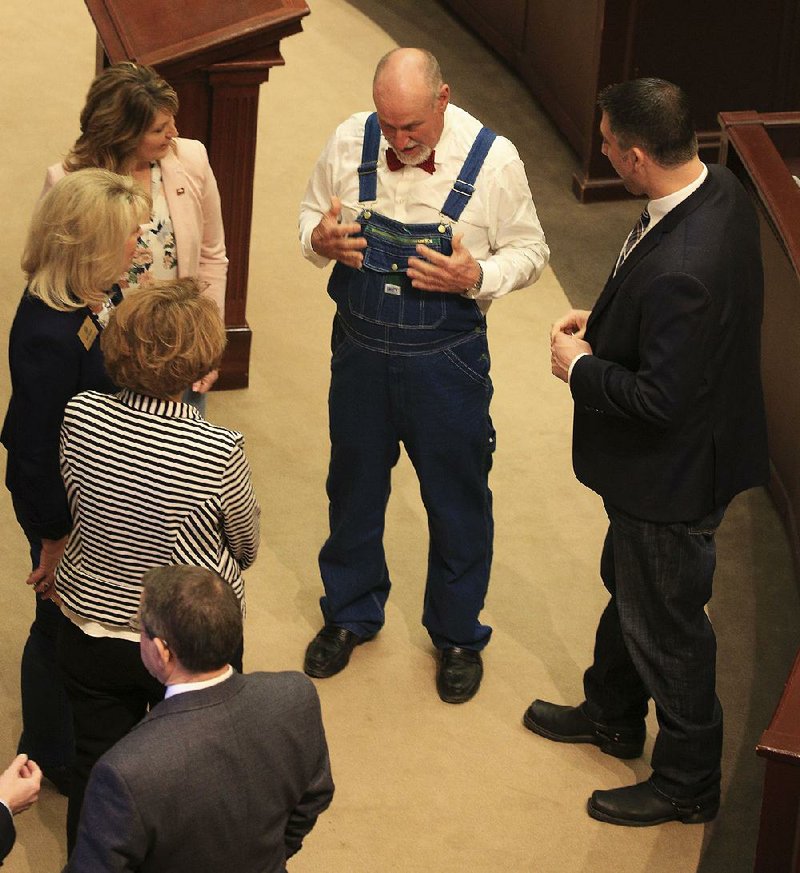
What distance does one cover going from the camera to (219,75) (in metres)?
4.77

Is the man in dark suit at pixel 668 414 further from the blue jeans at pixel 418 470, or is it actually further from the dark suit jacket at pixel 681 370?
the blue jeans at pixel 418 470

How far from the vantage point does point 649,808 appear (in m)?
3.71

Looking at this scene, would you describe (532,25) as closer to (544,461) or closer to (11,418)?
(544,461)

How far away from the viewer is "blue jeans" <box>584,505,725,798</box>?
3.44 meters

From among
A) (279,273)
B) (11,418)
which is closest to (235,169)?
(279,273)

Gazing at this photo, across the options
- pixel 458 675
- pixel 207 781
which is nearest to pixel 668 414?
pixel 458 675

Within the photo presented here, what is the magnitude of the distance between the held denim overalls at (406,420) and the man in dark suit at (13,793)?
149 cm

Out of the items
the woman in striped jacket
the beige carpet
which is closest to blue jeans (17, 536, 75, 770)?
the beige carpet

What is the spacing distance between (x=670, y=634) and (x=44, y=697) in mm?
1478

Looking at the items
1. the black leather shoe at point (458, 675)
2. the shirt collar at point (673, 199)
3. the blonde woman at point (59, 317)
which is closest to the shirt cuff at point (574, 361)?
the shirt collar at point (673, 199)

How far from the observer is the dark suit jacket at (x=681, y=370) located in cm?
313

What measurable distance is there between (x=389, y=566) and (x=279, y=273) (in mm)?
1924

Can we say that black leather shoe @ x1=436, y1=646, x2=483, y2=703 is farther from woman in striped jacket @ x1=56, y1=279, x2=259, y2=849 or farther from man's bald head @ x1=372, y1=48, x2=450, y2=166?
man's bald head @ x1=372, y1=48, x2=450, y2=166

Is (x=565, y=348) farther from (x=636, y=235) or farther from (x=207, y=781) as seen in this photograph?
(x=207, y=781)
